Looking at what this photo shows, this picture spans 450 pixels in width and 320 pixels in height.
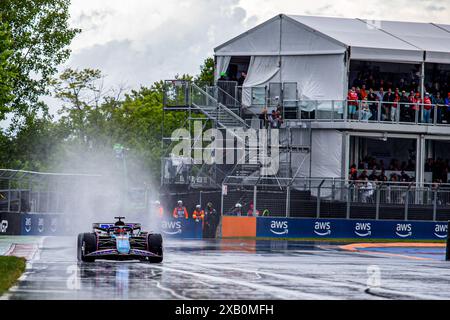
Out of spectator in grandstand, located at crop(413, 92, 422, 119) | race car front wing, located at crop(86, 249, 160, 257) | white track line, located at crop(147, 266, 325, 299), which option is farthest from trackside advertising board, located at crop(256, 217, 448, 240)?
white track line, located at crop(147, 266, 325, 299)

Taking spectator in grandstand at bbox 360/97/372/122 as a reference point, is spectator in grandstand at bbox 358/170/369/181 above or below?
below

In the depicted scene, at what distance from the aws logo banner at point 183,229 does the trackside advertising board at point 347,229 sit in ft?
7.53

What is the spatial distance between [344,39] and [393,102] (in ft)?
11.9

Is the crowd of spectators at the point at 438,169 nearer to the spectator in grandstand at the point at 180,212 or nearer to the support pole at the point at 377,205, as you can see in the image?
the support pole at the point at 377,205

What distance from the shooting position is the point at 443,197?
44875 mm

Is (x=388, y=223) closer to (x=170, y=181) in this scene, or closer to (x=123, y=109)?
(x=170, y=181)

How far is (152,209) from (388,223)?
9940 millimetres

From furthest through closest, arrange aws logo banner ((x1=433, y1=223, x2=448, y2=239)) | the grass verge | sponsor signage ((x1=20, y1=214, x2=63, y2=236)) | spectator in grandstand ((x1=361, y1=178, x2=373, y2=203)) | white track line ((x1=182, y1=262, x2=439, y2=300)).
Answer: sponsor signage ((x1=20, y1=214, x2=63, y2=236))
aws logo banner ((x1=433, y1=223, x2=448, y2=239))
spectator in grandstand ((x1=361, y1=178, x2=373, y2=203))
the grass verge
white track line ((x1=182, y1=262, x2=439, y2=300))

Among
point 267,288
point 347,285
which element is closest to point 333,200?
point 347,285

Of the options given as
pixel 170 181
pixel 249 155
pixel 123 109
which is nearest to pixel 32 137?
pixel 123 109

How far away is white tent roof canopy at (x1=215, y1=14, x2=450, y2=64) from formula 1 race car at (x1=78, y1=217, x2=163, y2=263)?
26.1 metres

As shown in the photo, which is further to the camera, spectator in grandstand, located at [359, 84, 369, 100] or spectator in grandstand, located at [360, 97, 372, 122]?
spectator in grandstand, located at [359, 84, 369, 100]

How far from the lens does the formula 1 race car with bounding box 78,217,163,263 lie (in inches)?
940

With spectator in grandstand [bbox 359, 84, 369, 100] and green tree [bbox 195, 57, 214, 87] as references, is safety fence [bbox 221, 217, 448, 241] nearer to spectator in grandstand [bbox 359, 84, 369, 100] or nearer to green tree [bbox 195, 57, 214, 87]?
spectator in grandstand [bbox 359, 84, 369, 100]
